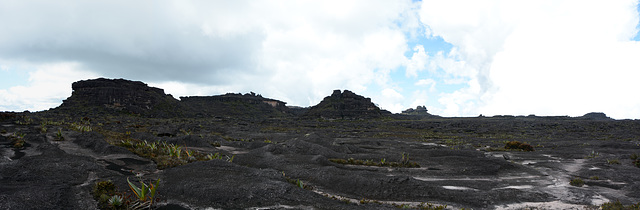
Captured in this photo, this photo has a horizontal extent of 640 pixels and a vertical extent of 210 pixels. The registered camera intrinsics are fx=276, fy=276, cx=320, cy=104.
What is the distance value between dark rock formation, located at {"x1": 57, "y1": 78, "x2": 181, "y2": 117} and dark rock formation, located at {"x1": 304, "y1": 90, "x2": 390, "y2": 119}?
216ft

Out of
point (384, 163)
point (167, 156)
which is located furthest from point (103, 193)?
point (384, 163)

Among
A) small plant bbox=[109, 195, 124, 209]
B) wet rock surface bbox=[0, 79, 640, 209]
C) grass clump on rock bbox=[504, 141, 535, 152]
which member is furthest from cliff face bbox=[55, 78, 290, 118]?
grass clump on rock bbox=[504, 141, 535, 152]

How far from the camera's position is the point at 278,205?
11.2m

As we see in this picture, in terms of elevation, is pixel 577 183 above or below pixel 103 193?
above

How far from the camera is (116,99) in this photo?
333 feet

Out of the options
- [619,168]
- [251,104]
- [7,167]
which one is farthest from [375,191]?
[251,104]

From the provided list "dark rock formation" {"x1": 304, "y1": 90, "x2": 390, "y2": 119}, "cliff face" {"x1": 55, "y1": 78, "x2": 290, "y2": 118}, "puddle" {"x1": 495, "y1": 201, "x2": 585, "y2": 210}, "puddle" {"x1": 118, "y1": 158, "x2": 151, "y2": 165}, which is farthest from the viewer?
"dark rock formation" {"x1": 304, "y1": 90, "x2": 390, "y2": 119}

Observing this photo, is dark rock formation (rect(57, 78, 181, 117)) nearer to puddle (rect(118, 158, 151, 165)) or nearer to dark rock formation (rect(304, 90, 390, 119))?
dark rock formation (rect(304, 90, 390, 119))

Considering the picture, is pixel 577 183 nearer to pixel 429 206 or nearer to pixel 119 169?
pixel 429 206

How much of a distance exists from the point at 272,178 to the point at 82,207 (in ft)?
25.1

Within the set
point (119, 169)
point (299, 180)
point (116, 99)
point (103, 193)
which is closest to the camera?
point (103, 193)

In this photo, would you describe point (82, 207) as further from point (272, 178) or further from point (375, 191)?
point (375, 191)

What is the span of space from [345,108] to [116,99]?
97.2 meters

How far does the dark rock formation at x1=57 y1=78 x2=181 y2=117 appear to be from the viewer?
96375mm
